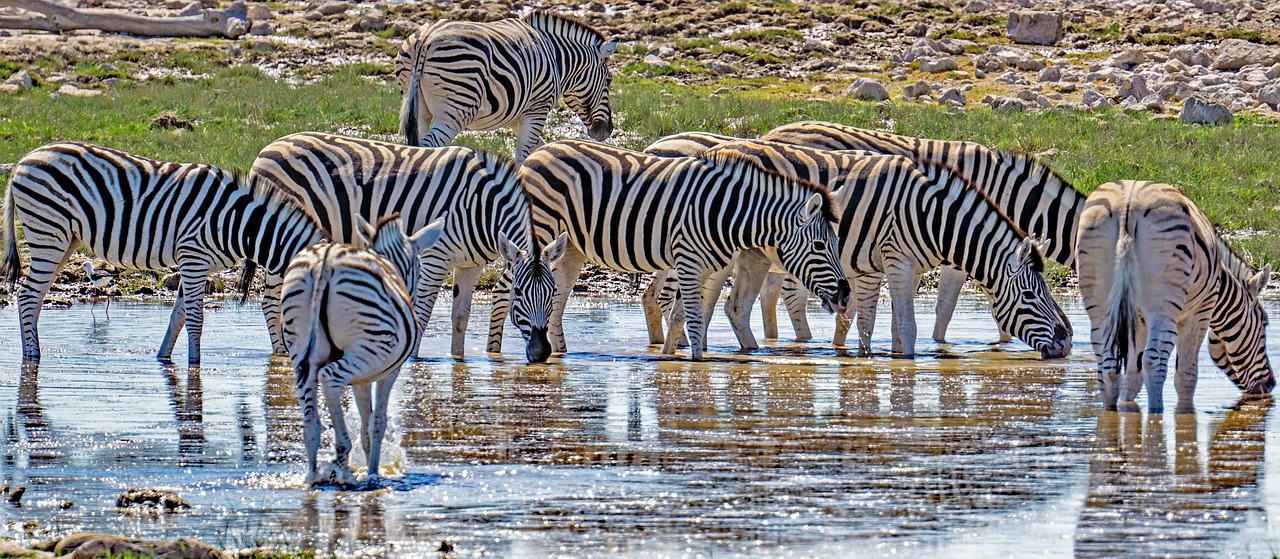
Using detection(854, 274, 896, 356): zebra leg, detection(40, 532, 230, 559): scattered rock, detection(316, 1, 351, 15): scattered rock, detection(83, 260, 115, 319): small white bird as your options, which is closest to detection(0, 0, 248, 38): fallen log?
detection(316, 1, 351, 15): scattered rock

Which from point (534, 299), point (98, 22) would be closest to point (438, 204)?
point (534, 299)

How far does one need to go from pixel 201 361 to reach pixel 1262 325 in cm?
643

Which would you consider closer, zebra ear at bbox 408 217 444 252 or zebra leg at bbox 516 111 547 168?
zebra ear at bbox 408 217 444 252

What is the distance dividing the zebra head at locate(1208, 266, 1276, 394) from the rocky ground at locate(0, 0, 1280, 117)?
15265mm

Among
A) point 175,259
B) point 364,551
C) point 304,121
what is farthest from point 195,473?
point 304,121

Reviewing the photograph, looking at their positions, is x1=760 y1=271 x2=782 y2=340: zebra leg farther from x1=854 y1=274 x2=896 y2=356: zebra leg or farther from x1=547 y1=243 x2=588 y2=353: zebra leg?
x1=547 y1=243 x2=588 y2=353: zebra leg

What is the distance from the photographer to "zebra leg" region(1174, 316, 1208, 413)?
9531 millimetres

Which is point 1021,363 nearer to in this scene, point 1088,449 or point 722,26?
point 1088,449

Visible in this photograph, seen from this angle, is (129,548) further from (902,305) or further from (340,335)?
(902,305)

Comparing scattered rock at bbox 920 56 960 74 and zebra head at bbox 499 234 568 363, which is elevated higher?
scattered rock at bbox 920 56 960 74

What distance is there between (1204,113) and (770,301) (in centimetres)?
1258

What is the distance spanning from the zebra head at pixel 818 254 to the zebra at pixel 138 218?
3.13 meters

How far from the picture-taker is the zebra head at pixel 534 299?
37.2 feet

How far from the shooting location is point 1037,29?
34.2 meters
